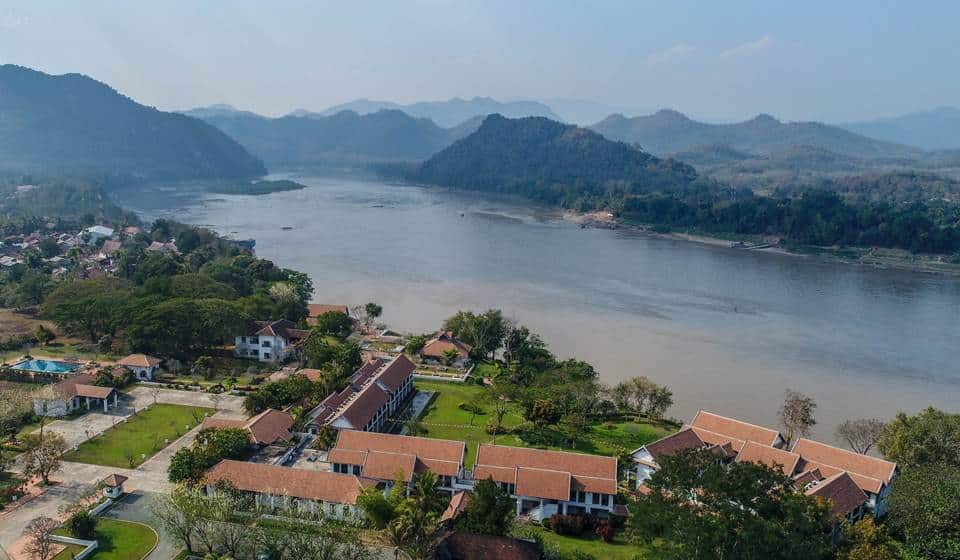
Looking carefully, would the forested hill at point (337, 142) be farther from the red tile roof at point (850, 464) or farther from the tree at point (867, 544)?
the tree at point (867, 544)

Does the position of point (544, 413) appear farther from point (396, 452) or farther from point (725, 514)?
point (725, 514)

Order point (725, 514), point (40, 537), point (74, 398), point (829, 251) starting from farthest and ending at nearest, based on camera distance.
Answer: point (829, 251) → point (74, 398) → point (40, 537) → point (725, 514)

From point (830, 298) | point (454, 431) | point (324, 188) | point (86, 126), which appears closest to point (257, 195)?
point (324, 188)

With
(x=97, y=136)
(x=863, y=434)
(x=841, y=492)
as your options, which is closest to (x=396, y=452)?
(x=841, y=492)

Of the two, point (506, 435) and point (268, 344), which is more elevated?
point (268, 344)

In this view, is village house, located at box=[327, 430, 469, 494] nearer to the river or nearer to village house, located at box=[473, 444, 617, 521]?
village house, located at box=[473, 444, 617, 521]

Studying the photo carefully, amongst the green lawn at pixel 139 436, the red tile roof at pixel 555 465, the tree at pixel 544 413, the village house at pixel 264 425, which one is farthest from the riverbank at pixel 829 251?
the green lawn at pixel 139 436

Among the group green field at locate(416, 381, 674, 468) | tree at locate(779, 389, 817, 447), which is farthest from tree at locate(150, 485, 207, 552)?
tree at locate(779, 389, 817, 447)
